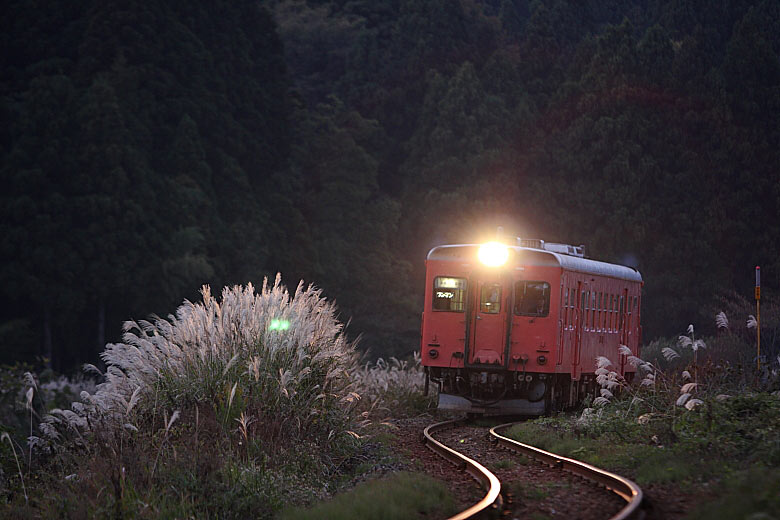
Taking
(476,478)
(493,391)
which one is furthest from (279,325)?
(493,391)

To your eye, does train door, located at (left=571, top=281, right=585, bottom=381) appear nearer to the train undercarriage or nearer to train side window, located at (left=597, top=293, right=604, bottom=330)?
the train undercarriage

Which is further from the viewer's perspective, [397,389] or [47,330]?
[47,330]

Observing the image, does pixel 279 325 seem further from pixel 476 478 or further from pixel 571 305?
pixel 571 305

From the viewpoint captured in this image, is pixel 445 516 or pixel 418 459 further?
pixel 418 459

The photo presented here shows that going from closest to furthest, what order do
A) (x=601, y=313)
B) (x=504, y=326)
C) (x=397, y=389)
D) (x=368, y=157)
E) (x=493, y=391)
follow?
1. (x=504, y=326)
2. (x=493, y=391)
3. (x=397, y=389)
4. (x=601, y=313)
5. (x=368, y=157)

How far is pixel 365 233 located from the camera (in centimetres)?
4891

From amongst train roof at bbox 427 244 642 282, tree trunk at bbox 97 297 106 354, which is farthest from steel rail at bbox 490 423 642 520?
tree trunk at bbox 97 297 106 354

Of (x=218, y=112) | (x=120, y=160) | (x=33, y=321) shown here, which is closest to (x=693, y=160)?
(x=218, y=112)

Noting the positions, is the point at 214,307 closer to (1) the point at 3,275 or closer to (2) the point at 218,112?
(1) the point at 3,275

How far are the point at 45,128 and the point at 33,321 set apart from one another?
6.34 m

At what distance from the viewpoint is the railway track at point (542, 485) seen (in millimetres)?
8926

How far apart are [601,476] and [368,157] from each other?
4056 cm

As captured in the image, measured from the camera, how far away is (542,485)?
10523 millimetres

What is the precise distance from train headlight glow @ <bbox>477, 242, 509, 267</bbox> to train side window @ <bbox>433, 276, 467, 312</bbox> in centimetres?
53
